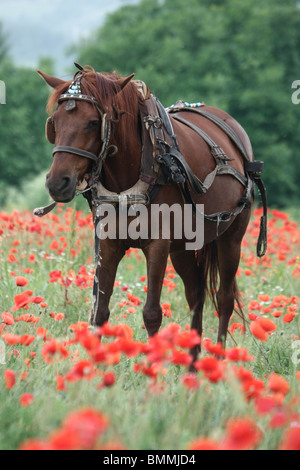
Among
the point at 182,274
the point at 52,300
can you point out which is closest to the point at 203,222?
the point at 182,274

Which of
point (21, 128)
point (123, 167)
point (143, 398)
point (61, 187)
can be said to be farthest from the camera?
point (21, 128)

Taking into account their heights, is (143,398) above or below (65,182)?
below

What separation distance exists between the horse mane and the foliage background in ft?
54.0

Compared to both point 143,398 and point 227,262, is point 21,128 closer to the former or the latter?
point 227,262

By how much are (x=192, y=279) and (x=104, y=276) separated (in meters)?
1.17

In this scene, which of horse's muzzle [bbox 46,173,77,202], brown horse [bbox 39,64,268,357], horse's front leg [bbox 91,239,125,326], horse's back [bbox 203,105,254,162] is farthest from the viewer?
horse's back [bbox 203,105,254,162]

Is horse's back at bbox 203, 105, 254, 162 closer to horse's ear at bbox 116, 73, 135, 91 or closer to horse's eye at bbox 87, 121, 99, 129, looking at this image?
horse's ear at bbox 116, 73, 135, 91

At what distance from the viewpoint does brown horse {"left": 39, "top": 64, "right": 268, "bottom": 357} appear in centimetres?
295

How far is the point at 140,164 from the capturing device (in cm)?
330

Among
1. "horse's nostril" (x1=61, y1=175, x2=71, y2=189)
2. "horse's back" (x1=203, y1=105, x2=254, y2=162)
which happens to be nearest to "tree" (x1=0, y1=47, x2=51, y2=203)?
"horse's back" (x1=203, y1=105, x2=254, y2=162)

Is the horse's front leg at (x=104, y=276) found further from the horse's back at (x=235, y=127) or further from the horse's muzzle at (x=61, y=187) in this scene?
the horse's back at (x=235, y=127)

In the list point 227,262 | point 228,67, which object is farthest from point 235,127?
point 228,67

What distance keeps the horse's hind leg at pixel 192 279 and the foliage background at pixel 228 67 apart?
50.8 feet

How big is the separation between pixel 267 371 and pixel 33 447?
8.49ft
